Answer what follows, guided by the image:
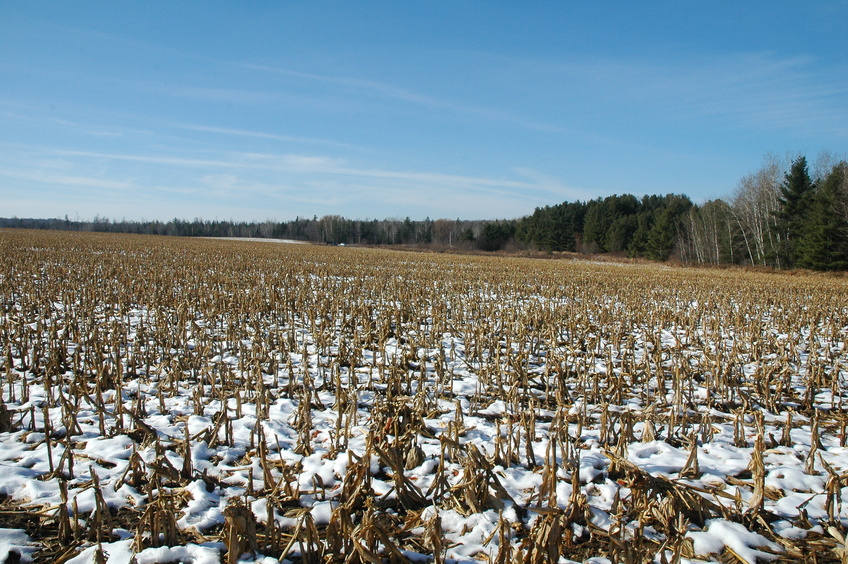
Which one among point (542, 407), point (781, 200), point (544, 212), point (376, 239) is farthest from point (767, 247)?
point (376, 239)

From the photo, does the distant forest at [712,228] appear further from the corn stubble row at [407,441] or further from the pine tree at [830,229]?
the corn stubble row at [407,441]

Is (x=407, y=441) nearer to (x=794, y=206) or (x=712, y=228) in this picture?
(x=794, y=206)

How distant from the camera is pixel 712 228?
5588 cm

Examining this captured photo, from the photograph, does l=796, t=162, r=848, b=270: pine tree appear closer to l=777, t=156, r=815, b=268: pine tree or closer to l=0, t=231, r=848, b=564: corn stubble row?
l=777, t=156, r=815, b=268: pine tree

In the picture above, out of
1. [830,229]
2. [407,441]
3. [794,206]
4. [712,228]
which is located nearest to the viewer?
[407,441]

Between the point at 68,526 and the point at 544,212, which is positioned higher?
the point at 544,212

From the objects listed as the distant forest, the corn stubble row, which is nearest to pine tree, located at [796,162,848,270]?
the distant forest

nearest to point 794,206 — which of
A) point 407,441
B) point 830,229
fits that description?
point 830,229

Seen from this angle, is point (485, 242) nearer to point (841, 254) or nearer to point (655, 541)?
point (841, 254)

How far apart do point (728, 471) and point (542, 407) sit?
2.03m

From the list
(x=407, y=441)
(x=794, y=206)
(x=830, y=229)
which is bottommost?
(x=407, y=441)

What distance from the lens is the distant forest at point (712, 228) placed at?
1420 inches

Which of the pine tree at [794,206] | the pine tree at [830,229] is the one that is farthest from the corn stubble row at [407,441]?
the pine tree at [794,206]

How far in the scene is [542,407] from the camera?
583 cm
